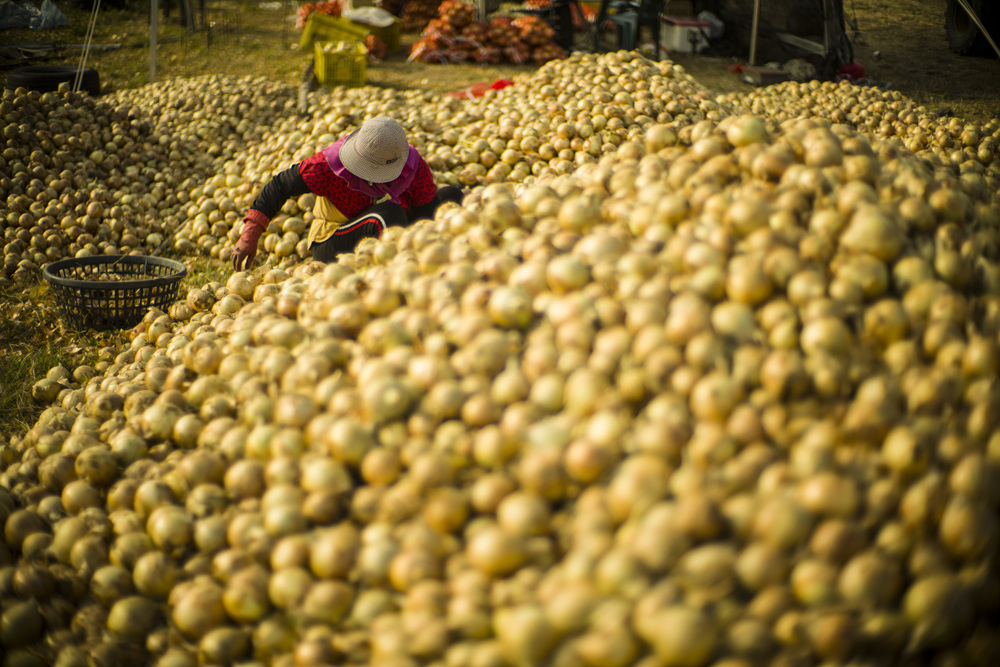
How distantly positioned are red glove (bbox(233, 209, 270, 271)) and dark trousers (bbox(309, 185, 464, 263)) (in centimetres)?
37

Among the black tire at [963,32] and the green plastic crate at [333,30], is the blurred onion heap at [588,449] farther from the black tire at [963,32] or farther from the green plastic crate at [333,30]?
the black tire at [963,32]

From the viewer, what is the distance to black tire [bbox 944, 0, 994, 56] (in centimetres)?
1085

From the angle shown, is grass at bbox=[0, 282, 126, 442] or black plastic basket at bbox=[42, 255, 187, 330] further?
black plastic basket at bbox=[42, 255, 187, 330]

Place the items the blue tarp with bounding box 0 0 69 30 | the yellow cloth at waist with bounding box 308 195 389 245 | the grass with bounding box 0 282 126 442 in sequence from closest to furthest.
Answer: the grass with bounding box 0 282 126 442, the yellow cloth at waist with bounding box 308 195 389 245, the blue tarp with bounding box 0 0 69 30

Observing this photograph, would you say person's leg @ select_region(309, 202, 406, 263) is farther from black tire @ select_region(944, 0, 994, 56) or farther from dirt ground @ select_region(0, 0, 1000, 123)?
black tire @ select_region(944, 0, 994, 56)

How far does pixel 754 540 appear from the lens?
1.17 metres

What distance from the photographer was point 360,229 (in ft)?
11.5

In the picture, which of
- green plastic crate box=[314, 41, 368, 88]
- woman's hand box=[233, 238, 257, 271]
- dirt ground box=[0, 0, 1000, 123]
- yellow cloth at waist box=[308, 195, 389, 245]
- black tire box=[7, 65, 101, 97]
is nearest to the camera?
woman's hand box=[233, 238, 257, 271]

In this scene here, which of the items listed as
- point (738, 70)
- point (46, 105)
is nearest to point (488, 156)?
point (46, 105)

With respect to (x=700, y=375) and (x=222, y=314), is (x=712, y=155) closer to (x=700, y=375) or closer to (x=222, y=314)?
(x=700, y=375)

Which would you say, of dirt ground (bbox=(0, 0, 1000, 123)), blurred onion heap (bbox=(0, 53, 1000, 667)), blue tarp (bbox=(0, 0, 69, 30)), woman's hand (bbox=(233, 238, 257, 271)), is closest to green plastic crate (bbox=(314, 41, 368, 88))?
dirt ground (bbox=(0, 0, 1000, 123))

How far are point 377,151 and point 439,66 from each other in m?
8.73

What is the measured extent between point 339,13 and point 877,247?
1395cm

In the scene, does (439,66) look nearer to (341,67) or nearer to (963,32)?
(341,67)
